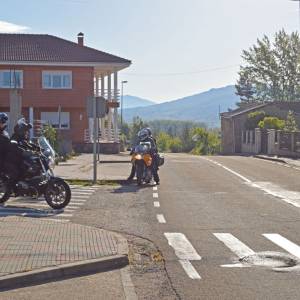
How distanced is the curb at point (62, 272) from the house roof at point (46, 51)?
4017cm

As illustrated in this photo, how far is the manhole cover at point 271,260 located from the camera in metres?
8.94

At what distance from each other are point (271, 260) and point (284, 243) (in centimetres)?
139

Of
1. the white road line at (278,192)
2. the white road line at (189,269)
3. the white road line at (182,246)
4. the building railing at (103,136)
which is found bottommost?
the white road line at (189,269)

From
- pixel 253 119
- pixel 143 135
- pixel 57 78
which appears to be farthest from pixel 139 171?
pixel 253 119

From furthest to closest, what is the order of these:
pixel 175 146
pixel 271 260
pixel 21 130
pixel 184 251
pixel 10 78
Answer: pixel 175 146 < pixel 10 78 < pixel 21 130 < pixel 184 251 < pixel 271 260

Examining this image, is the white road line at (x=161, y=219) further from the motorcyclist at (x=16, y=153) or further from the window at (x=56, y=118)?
the window at (x=56, y=118)

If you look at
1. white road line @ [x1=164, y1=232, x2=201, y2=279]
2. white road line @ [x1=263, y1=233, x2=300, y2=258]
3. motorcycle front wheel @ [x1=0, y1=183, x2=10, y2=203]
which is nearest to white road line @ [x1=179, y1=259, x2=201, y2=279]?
white road line @ [x1=164, y1=232, x2=201, y2=279]

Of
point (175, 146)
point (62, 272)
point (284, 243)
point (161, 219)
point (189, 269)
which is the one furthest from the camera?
point (175, 146)

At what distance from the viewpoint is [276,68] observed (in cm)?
9369

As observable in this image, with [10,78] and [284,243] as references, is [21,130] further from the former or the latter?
[10,78]

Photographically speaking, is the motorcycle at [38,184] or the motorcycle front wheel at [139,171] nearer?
the motorcycle at [38,184]

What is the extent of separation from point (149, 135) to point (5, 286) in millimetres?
14278

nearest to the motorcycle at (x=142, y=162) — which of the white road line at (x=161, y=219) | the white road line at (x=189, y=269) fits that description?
the white road line at (x=161, y=219)

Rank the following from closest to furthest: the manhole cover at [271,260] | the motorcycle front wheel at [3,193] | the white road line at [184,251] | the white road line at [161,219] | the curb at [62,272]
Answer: the curb at [62,272] < the white road line at [184,251] < the manhole cover at [271,260] < the white road line at [161,219] < the motorcycle front wheel at [3,193]
